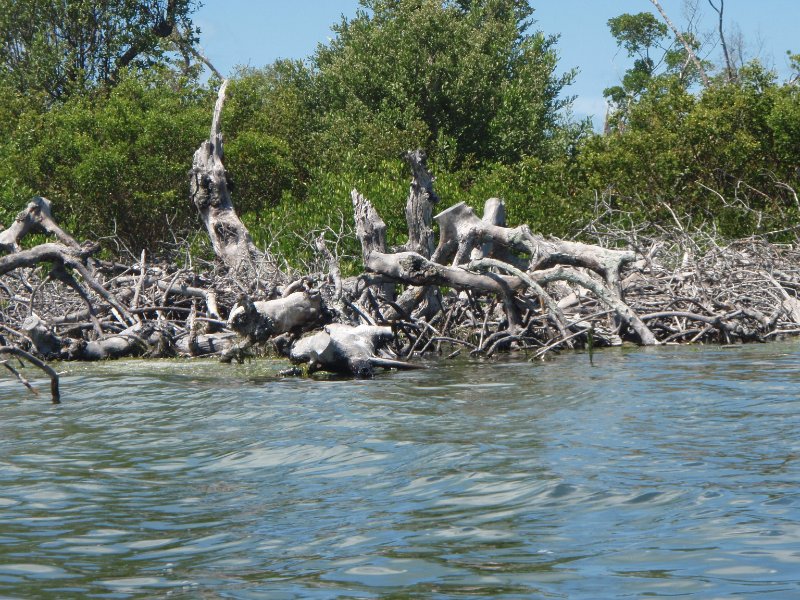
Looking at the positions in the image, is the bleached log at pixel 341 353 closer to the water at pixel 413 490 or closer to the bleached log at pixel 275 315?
the bleached log at pixel 275 315

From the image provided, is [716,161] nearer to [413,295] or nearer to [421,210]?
[421,210]

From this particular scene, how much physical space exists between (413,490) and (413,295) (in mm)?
7486

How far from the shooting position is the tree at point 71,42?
1112 inches

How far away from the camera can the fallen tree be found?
468 inches

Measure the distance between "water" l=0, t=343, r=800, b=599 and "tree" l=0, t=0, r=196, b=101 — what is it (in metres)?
20.4

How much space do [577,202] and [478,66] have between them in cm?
683

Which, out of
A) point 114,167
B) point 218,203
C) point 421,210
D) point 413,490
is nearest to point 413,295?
point 421,210

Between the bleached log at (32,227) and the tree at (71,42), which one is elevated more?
the tree at (71,42)

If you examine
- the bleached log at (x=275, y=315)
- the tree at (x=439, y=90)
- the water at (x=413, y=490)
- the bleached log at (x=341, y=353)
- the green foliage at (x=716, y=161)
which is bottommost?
the water at (x=413, y=490)

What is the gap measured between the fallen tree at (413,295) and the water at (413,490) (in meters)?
2.27

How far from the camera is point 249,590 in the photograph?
405 centimetres

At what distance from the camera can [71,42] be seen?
29688 mm

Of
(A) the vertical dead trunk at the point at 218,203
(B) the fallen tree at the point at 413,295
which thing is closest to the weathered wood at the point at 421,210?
(B) the fallen tree at the point at 413,295

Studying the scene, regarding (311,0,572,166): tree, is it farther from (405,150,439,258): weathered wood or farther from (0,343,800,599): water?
(0,343,800,599): water
